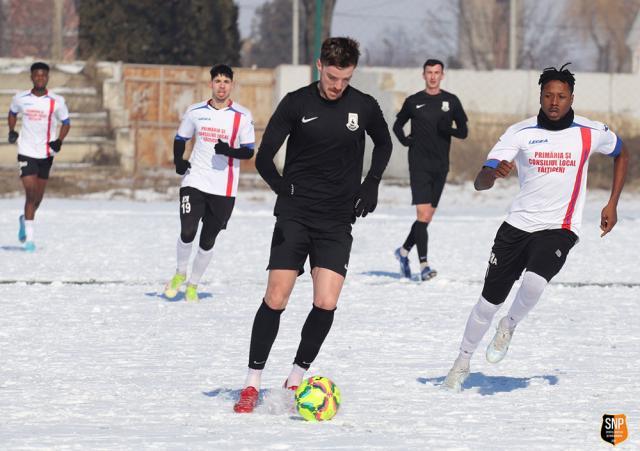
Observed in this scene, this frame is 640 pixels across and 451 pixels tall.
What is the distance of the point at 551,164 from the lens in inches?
303

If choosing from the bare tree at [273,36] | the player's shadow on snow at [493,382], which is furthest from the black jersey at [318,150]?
the bare tree at [273,36]

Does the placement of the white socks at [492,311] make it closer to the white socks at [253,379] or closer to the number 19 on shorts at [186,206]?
the white socks at [253,379]

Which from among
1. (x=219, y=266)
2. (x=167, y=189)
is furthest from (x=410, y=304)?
(x=167, y=189)

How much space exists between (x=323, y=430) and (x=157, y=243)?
35.1 ft

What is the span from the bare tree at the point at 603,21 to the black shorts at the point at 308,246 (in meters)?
70.4

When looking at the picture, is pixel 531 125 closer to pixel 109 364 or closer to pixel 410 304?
pixel 109 364

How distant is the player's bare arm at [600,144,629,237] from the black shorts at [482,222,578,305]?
0.69 ft

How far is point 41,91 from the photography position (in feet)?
51.7

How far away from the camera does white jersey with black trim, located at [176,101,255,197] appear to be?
37.8ft

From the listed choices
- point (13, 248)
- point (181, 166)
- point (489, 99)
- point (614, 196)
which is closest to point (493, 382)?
point (614, 196)

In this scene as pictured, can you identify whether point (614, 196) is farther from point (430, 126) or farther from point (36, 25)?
point (36, 25)

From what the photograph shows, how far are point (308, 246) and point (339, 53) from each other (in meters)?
1.09

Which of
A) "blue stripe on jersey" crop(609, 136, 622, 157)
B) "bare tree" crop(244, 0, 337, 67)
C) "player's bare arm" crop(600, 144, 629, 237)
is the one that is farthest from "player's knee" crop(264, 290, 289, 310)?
"bare tree" crop(244, 0, 337, 67)

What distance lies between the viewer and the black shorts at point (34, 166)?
51.8ft
